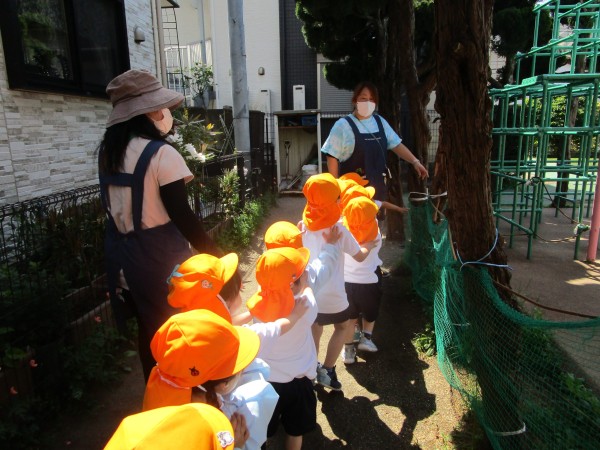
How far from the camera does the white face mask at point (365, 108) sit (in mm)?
3764

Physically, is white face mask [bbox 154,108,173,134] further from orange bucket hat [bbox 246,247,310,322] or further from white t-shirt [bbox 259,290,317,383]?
white t-shirt [bbox 259,290,317,383]

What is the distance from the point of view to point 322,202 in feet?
8.58

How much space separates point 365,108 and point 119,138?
237cm

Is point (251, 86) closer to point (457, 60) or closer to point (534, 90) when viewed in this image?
point (534, 90)

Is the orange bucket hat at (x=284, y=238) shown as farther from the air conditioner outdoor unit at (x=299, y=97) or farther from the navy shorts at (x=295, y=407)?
the air conditioner outdoor unit at (x=299, y=97)

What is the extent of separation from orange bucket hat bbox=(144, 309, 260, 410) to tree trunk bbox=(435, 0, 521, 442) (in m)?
1.48

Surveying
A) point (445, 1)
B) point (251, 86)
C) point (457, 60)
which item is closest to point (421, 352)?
point (457, 60)

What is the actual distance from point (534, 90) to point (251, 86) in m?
9.52

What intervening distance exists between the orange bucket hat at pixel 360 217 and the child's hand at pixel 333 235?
219mm

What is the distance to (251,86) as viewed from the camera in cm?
1399

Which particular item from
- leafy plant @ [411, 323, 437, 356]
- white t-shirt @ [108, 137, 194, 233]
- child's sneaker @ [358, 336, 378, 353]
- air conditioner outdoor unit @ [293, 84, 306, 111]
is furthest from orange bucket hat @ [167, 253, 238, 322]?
air conditioner outdoor unit @ [293, 84, 306, 111]

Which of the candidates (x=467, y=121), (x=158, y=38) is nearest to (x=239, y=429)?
(x=467, y=121)

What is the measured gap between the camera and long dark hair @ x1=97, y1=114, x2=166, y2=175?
190cm

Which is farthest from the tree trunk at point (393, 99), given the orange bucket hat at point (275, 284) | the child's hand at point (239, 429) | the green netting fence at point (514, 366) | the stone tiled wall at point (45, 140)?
the child's hand at point (239, 429)
